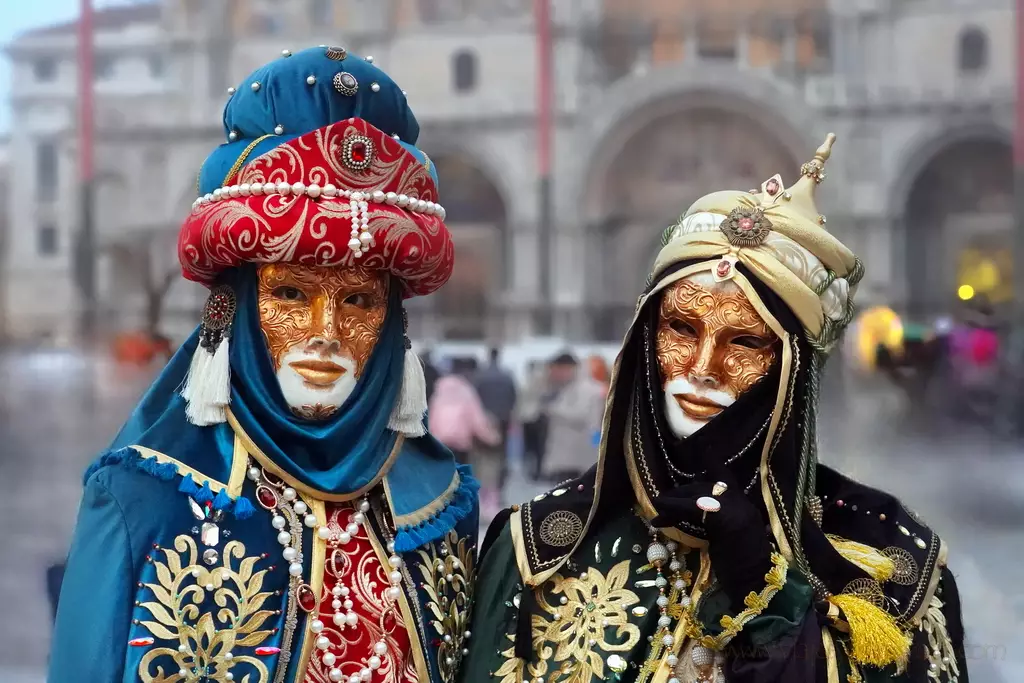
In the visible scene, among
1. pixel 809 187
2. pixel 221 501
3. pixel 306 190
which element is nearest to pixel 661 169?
pixel 809 187

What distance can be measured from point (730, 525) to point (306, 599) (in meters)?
0.89

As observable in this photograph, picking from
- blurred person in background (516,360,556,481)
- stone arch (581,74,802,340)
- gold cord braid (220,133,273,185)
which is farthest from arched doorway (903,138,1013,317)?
gold cord braid (220,133,273,185)

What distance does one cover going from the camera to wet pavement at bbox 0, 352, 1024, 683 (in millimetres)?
7641

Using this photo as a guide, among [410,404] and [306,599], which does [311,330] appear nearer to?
[410,404]

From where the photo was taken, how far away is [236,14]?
11.4m

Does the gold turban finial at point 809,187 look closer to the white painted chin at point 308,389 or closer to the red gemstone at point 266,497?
the white painted chin at point 308,389

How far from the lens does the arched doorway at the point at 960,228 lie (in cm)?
1101

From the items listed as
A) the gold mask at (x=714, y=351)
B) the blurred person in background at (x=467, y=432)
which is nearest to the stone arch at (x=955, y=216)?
the blurred person in background at (x=467, y=432)

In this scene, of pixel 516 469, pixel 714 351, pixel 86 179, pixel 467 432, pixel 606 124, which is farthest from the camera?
pixel 606 124

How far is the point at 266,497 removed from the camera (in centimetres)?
234

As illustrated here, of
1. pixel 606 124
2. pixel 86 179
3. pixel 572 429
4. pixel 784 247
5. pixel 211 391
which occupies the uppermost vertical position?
pixel 606 124

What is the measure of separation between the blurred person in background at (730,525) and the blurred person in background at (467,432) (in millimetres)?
5290

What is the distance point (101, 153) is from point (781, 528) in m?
10.0

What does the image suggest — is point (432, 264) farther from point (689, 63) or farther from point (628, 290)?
point (689, 63)
